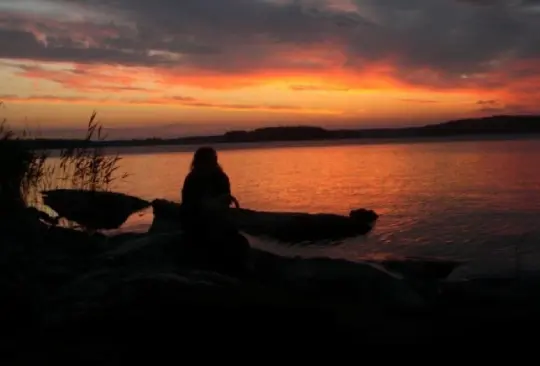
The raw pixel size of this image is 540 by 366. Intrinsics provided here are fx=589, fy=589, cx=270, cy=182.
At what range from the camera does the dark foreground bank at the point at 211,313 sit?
5875mm

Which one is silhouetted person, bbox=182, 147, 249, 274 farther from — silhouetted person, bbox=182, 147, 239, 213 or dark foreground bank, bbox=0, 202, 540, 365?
dark foreground bank, bbox=0, 202, 540, 365

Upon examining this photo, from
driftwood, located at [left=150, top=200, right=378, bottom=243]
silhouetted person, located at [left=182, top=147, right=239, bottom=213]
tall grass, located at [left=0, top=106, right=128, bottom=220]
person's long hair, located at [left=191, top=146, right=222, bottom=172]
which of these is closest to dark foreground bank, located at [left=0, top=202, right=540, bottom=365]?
silhouetted person, located at [left=182, top=147, right=239, bottom=213]

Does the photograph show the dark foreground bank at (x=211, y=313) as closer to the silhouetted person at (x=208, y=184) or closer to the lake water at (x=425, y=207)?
the silhouetted person at (x=208, y=184)

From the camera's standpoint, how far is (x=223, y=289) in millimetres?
6453

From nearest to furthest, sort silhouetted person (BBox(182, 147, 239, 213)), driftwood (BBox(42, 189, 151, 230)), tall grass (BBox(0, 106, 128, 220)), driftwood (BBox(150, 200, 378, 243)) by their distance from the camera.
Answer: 1. silhouetted person (BBox(182, 147, 239, 213))
2. tall grass (BBox(0, 106, 128, 220))
3. driftwood (BBox(150, 200, 378, 243))
4. driftwood (BBox(42, 189, 151, 230))

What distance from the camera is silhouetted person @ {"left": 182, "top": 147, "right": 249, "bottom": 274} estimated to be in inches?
340

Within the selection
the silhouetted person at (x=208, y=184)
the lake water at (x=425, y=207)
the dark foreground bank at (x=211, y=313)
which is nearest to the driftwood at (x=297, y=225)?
the lake water at (x=425, y=207)

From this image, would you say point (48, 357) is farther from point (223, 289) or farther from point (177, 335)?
point (223, 289)

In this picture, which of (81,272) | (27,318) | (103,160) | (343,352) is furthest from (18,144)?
(343,352)

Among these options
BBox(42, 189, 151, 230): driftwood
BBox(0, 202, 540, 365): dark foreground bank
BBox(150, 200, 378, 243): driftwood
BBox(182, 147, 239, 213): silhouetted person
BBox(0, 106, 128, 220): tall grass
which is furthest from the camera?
BBox(42, 189, 151, 230): driftwood

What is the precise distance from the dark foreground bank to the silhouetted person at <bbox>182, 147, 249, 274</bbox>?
169mm

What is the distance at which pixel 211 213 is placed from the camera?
8.66m

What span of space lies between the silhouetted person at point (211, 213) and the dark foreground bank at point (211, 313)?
0.17 meters

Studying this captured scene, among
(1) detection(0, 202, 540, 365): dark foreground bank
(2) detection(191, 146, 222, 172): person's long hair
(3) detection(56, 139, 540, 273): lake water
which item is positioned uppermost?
(2) detection(191, 146, 222, 172): person's long hair
